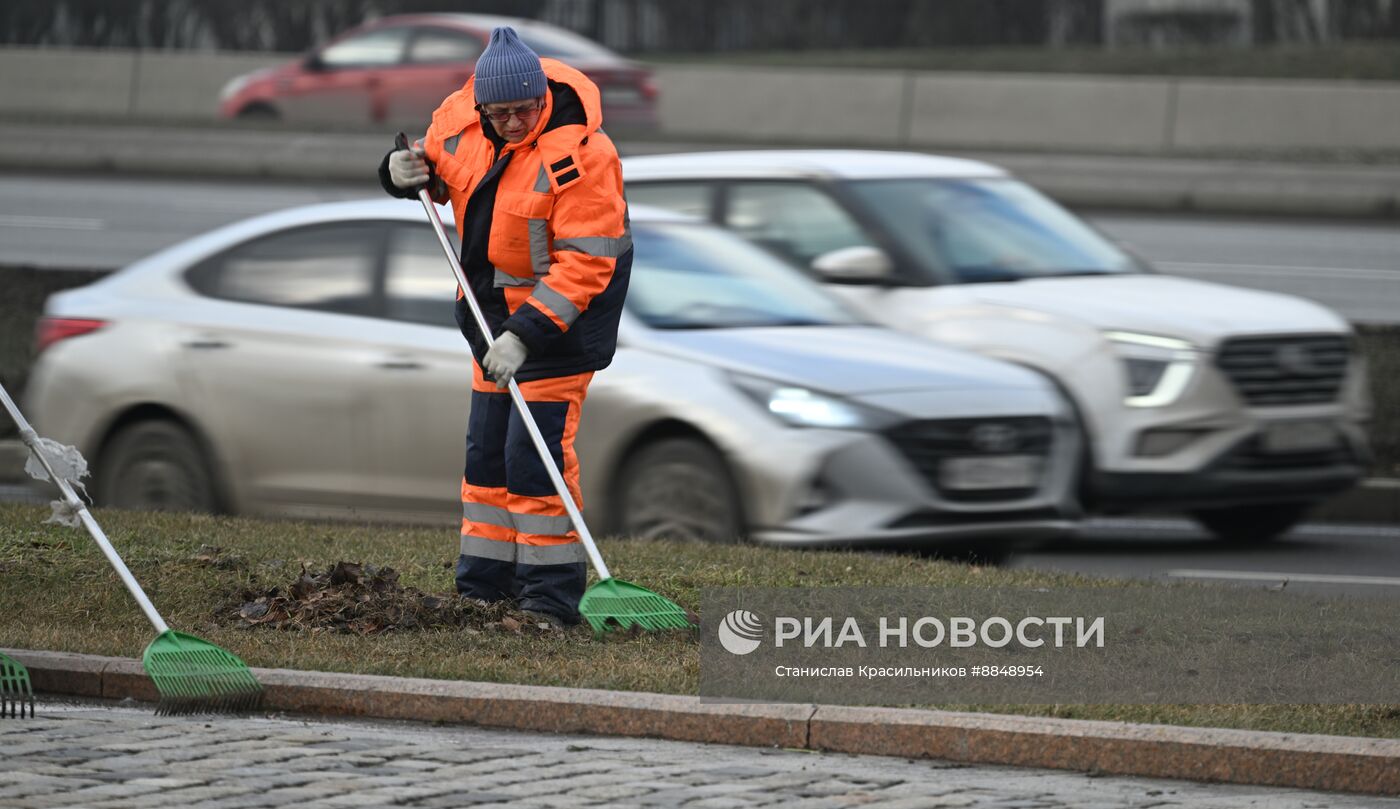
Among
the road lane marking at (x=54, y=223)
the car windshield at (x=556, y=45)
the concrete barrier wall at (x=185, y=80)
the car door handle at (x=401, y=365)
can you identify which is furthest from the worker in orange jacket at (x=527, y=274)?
the concrete barrier wall at (x=185, y=80)

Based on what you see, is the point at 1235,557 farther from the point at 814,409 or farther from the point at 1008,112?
the point at 1008,112

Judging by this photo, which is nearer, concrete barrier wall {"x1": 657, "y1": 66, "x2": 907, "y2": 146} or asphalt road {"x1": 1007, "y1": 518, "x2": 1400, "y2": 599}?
asphalt road {"x1": 1007, "y1": 518, "x2": 1400, "y2": 599}

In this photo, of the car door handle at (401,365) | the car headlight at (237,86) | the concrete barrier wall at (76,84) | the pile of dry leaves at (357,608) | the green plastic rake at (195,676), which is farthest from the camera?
the concrete barrier wall at (76,84)

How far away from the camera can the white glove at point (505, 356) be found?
6.80 meters

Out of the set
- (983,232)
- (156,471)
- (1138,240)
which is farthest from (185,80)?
(156,471)

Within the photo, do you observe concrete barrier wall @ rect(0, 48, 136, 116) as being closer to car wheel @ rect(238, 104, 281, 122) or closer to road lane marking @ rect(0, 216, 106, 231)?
car wheel @ rect(238, 104, 281, 122)

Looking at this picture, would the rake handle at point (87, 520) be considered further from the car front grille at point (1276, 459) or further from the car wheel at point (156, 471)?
the car front grille at point (1276, 459)

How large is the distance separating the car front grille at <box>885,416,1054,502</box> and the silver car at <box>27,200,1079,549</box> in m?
0.01

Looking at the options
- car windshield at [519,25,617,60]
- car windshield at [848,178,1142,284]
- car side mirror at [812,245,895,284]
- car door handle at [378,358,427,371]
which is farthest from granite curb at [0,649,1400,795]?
car windshield at [519,25,617,60]

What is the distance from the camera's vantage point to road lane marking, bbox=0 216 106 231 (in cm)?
2133

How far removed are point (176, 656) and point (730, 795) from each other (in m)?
1.72

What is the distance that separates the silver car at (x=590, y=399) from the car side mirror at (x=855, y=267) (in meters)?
0.69

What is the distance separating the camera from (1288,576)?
9648 millimetres

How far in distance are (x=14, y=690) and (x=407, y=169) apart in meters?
1.92
